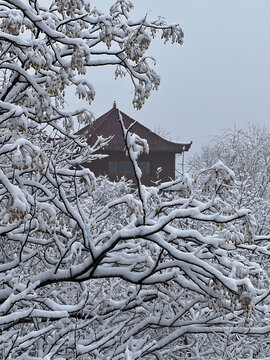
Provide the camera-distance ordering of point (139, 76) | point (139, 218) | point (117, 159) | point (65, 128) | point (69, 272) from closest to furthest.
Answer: point (139, 218), point (69, 272), point (139, 76), point (65, 128), point (117, 159)

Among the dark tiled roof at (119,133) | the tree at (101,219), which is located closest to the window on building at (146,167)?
the dark tiled roof at (119,133)

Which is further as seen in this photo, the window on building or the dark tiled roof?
the dark tiled roof

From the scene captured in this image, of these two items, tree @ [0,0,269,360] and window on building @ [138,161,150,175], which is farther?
window on building @ [138,161,150,175]

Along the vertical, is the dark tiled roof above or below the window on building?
above

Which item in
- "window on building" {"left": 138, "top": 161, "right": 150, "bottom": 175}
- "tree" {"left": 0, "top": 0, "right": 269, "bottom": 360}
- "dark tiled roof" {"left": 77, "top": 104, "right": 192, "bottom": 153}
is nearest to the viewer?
"tree" {"left": 0, "top": 0, "right": 269, "bottom": 360}

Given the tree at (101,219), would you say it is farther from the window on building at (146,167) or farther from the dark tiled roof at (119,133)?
the window on building at (146,167)

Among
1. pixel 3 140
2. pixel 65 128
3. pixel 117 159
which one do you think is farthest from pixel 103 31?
pixel 117 159

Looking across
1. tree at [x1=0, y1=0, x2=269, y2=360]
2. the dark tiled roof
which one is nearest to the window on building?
the dark tiled roof

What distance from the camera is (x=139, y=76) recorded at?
4082 mm

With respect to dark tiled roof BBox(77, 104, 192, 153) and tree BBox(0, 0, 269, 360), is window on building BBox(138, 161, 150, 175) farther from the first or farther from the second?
tree BBox(0, 0, 269, 360)

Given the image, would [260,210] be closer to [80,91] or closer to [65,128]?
[65,128]

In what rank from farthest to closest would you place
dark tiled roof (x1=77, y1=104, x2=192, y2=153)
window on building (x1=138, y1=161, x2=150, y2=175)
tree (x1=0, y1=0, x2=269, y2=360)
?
dark tiled roof (x1=77, y1=104, x2=192, y2=153) → window on building (x1=138, y1=161, x2=150, y2=175) → tree (x1=0, y1=0, x2=269, y2=360)

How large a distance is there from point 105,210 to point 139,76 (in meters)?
1.17

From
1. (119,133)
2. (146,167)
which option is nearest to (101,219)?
(146,167)
